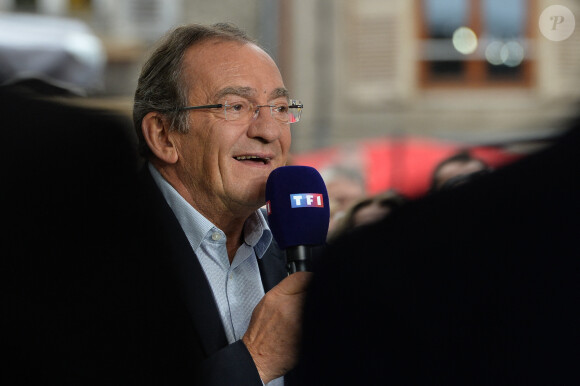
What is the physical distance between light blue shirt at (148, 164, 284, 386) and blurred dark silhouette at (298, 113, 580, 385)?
37.4 inches

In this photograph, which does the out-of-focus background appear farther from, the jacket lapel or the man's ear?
the jacket lapel

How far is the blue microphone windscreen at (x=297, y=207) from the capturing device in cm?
167

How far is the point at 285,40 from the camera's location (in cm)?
1012

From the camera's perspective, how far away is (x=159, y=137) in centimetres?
207

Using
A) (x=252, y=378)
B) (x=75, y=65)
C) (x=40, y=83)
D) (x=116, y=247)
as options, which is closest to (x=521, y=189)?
(x=116, y=247)

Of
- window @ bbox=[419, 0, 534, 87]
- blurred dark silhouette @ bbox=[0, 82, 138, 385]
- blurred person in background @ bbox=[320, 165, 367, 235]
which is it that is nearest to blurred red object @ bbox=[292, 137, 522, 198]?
blurred person in background @ bbox=[320, 165, 367, 235]

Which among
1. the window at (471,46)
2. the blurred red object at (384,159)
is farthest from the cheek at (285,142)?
the window at (471,46)

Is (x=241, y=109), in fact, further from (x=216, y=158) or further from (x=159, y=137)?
(x=159, y=137)

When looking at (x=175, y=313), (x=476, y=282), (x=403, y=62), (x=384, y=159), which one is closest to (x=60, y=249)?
(x=175, y=313)

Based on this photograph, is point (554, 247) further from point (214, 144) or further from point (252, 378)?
point (214, 144)

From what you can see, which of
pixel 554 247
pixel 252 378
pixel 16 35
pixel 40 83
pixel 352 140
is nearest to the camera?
pixel 554 247

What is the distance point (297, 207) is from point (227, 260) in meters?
0.29

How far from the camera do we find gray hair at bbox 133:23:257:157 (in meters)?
2.03

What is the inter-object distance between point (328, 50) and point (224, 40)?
26.6ft
